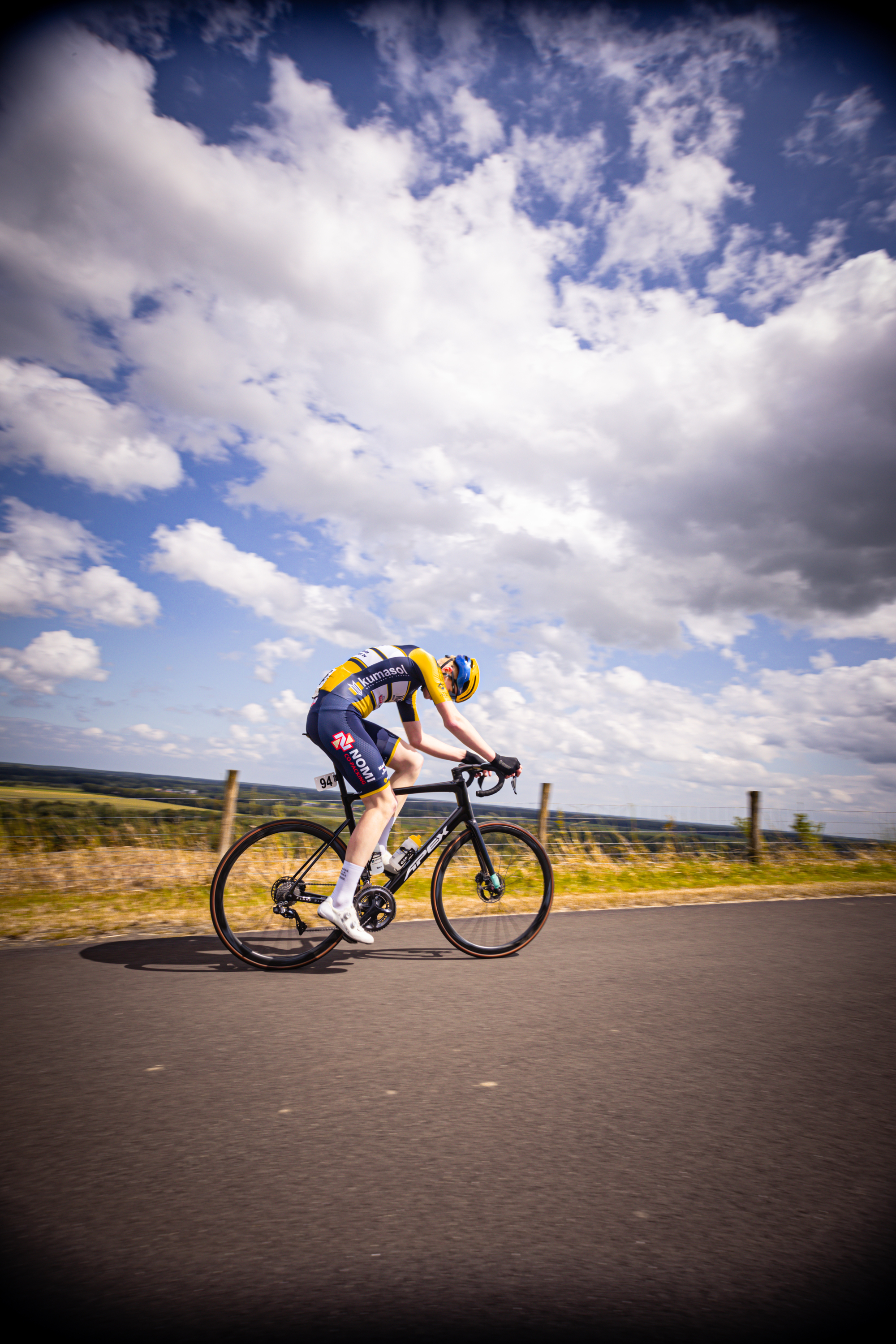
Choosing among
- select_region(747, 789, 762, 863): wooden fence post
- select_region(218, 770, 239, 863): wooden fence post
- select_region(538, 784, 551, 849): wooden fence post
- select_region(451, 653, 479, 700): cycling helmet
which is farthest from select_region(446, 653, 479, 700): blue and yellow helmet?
select_region(747, 789, 762, 863): wooden fence post

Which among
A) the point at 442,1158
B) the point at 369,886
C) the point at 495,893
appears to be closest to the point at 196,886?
the point at 369,886

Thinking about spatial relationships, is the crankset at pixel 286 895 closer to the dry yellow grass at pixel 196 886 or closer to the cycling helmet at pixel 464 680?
the dry yellow grass at pixel 196 886

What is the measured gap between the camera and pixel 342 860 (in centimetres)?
483

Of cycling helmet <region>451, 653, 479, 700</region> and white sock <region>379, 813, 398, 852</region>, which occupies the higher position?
cycling helmet <region>451, 653, 479, 700</region>

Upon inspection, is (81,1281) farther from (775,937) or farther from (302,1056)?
(775,937)

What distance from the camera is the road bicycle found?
183 inches

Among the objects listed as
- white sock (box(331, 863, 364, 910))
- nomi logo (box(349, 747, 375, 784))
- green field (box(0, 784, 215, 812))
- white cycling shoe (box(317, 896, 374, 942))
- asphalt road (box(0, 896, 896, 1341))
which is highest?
nomi logo (box(349, 747, 375, 784))

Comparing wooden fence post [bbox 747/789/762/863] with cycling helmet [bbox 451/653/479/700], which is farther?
wooden fence post [bbox 747/789/762/863]

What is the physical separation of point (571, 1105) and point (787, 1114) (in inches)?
31.4

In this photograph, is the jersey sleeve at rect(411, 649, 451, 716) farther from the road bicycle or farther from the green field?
the green field

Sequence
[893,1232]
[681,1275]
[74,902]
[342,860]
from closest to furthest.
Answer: [681,1275], [893,1232], [342,860], [74,902]

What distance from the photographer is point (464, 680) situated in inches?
198

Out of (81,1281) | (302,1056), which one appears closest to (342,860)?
(302,1056)

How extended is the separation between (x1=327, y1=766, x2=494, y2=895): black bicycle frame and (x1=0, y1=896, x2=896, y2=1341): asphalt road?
2.73 ft
